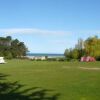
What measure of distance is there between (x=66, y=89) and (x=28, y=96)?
8.62 ft

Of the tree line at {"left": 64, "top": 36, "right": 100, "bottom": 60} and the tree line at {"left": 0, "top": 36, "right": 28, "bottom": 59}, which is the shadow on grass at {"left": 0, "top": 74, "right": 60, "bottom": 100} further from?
the tree line at {"left": 0, "top": 36, "right": 28, "bottom": 59}

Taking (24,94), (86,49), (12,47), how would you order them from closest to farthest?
(24,94), (86,49), (12,47)

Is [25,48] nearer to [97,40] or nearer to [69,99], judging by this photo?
[97,40]

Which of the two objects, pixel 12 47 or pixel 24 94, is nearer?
pixel 24 94

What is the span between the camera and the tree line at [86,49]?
7831 cm

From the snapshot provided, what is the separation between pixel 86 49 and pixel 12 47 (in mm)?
27058

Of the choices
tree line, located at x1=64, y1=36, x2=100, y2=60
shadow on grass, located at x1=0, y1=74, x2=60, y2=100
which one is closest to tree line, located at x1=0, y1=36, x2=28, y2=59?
tree line, located at x1=64, y1=36, x2=100, y2=60

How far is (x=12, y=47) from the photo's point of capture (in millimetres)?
101812

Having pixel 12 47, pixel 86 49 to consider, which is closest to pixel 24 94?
pixel 86 49

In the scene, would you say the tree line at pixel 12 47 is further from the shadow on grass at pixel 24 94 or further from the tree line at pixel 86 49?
the shadow on grass at pixel 24 94

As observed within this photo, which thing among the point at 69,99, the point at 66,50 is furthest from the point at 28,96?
the point at 66,50

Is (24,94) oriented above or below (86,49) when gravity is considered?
below

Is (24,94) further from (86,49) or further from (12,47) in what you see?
(12,47)

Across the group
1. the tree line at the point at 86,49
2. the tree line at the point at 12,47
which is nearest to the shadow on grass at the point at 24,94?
the tree line at the point at 86,49
